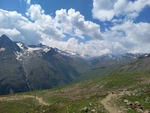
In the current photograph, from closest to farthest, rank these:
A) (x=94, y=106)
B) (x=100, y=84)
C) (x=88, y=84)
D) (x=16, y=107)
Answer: (x=94, y=106)
(x=16, y=107)
(x=100, y=84)
(x=88, y=84)

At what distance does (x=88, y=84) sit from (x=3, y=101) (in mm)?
37231

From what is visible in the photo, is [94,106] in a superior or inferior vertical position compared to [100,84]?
inferior

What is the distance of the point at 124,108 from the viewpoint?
65.8 meters

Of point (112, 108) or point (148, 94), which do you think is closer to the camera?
point (112, 108)

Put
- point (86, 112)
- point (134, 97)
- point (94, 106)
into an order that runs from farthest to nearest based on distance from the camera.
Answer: point (134, 97) → point (94, 106) → point (86, 112)

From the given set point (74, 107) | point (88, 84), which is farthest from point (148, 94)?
point (88, 84)

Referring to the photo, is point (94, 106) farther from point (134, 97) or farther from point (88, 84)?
point (88, 84)

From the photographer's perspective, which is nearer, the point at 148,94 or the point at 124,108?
the point at 124,108

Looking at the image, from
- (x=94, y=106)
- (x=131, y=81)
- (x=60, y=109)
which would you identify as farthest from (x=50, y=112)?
(x=131, y=81)

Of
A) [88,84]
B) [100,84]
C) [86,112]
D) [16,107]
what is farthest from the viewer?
[88,84]

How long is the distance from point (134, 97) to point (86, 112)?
17.0 metres

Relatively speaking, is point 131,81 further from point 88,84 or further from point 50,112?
point 50,112

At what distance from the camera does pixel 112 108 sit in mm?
66875

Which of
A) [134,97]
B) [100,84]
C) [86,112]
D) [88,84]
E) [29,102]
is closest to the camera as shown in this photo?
[86,112]
